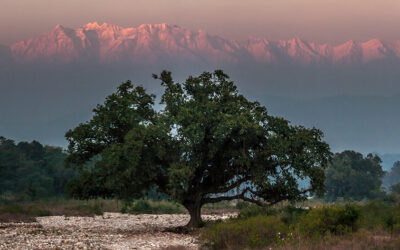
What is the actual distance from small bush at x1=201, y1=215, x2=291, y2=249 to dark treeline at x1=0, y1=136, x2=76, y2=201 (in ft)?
174

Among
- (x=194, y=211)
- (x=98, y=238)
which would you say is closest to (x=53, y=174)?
(x=194, y=211)

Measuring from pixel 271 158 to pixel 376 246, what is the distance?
13631 millimetres

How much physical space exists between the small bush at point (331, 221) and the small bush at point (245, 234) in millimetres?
1080

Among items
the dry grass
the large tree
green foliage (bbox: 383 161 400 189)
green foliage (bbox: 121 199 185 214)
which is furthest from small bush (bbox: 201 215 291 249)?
green foliage (bbox: 383 161 400 189)

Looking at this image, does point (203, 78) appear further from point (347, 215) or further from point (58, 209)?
point (58, 209)

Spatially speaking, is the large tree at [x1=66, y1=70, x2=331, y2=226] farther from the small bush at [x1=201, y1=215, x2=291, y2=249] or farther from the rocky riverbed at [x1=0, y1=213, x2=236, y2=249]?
the small bush at [x1=201, y1=215, x2=291, y2=249]

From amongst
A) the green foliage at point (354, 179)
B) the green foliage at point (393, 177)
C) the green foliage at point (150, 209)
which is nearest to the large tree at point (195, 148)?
the green foliage at point (150, 209)

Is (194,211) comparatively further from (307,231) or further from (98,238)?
(307,231)

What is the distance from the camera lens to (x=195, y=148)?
3475 centimetres

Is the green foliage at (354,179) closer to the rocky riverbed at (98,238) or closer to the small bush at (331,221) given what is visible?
the rocky riverbed at (98,238)

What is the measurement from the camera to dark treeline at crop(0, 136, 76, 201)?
81.9 m

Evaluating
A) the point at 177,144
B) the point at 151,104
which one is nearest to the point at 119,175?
the point at 177,144

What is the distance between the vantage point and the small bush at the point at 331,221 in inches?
1040

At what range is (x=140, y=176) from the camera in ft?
113
